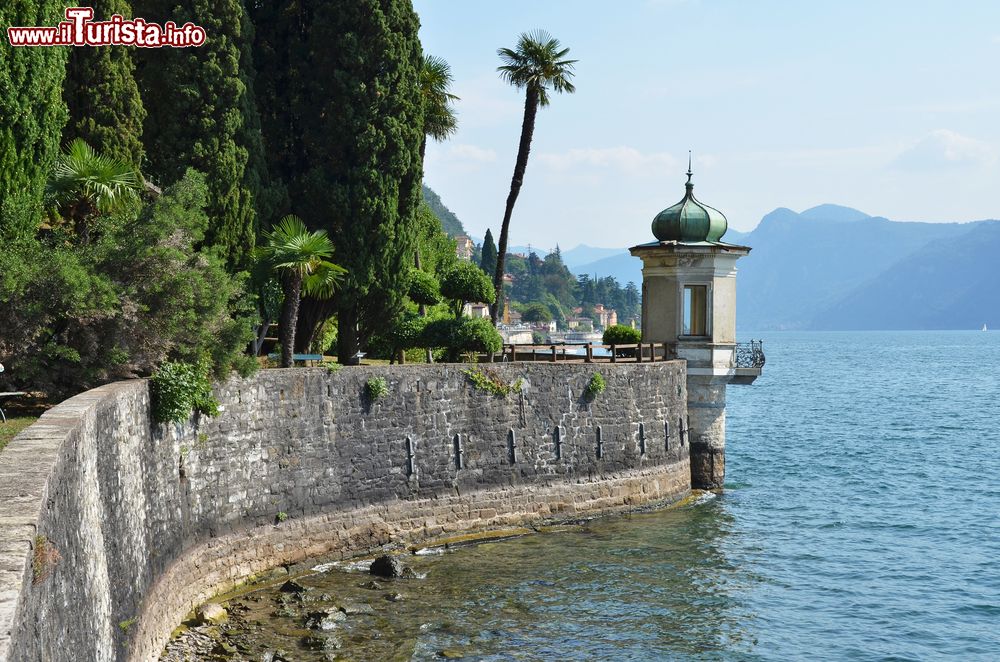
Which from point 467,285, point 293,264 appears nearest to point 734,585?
point 293,264

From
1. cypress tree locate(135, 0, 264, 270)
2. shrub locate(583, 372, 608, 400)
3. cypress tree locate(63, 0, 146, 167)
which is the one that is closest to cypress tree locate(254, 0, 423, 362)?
cypress tree locate(135, 0, 264, 270)

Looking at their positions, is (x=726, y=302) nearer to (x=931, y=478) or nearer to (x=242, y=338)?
(x=931, y=478)

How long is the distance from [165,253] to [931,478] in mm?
34146

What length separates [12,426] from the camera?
1531cm

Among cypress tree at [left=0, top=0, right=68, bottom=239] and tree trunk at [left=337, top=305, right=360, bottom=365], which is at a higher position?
cypress tree at [left=0, top=0, right=68, bottom=239]

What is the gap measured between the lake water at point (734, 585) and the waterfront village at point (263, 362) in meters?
1.01

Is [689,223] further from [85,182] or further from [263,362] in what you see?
[85,182]

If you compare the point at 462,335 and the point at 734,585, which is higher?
the point at 462,335

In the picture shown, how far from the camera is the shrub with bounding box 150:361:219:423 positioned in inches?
723

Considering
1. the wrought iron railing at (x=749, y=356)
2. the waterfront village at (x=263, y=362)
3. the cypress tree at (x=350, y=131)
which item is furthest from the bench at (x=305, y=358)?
the wrought iron railing at (x=749, y=356)

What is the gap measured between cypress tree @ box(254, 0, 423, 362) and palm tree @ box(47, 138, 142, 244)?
27.6 ft

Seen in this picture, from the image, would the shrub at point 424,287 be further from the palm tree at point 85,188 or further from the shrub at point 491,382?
the palm tree at point 85,188

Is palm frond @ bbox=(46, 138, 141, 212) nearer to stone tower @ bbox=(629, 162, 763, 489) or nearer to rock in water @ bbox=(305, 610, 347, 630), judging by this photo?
rock in water @ bbox=(305, 610, 347, 630)

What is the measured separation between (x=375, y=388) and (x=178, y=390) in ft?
23.7
